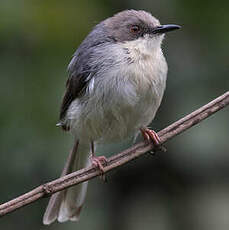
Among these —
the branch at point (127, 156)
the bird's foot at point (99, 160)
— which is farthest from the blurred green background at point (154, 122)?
the branch at point (127, 156)

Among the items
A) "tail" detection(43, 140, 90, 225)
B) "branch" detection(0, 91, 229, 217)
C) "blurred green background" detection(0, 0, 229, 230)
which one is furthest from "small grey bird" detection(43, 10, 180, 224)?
"branch" detection(0, 91, 229, 217)

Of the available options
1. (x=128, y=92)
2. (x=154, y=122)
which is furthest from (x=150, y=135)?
(x=154, y=122)

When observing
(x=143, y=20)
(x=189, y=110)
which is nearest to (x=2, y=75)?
(x=143, y=20)

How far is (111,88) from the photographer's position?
14.8ft

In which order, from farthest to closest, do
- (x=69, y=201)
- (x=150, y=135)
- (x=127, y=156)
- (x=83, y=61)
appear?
(x=69, y=201), (x=83, y=61), (x=150, y=135), (x=127, y=156)

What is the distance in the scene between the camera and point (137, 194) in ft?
17.3

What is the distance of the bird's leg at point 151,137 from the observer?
4.22 m

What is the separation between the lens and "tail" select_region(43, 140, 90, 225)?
483cm

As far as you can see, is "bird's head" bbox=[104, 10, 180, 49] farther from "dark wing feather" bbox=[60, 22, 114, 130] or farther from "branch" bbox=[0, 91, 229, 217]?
"branch" bbox=[0, 91, 229, 217]

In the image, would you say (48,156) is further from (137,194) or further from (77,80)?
(137,194)

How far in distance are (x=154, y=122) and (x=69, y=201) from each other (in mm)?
997

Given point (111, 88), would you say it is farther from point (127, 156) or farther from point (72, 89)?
point (127, 156)

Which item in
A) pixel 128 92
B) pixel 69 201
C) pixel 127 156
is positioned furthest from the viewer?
pixel 69 201

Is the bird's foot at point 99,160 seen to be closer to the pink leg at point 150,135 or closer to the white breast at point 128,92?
the white breast at point 128,92
